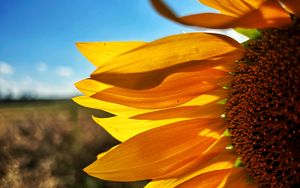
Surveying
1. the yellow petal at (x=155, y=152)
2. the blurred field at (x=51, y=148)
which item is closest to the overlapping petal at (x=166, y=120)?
the yellow petal at (x=155, y=152)

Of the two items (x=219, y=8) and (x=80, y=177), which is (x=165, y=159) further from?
(x=80, y=177)

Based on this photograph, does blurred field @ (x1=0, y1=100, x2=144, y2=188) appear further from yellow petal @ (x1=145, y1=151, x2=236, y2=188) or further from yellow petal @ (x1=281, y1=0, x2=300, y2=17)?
yellow petal @ (x1=281, y1=0, x2=300, y2=17)

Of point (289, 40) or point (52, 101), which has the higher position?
point (289, 40)

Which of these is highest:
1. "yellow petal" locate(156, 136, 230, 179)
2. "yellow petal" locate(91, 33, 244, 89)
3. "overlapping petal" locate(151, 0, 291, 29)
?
"overlapping petal" locate(151, 0, 291, 29)

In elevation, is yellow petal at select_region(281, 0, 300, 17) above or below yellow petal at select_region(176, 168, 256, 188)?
above

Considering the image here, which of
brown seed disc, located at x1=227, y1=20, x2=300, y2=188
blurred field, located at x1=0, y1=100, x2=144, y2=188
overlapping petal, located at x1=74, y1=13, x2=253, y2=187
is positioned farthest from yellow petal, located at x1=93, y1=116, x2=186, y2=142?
blurred field, located at x1=0, y1=100, x2=144, y2=188

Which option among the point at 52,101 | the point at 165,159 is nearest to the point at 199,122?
the point at 165,159

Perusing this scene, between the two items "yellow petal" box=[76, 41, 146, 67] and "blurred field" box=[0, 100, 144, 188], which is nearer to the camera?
"yellow petal" box=[76, 41, 146, 67]
